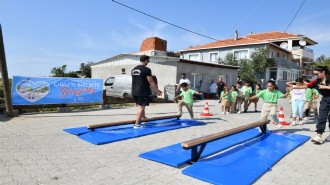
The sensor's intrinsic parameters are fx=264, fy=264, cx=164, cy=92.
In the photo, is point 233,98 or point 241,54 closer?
point 233,98

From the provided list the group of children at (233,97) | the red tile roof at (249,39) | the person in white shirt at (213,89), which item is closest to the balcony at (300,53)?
the red tile roof at (249,39)

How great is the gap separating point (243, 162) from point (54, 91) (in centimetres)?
904

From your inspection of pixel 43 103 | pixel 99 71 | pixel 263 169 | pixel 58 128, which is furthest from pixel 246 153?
pixel 99 71

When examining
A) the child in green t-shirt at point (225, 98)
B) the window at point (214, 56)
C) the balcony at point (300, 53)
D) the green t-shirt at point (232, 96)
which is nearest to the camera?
the child in green t-shirt at point (225, 98)

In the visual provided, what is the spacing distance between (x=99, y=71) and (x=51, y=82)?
18.5 m

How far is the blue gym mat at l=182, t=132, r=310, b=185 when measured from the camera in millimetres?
4086

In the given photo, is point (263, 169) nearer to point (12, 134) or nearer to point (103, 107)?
point (12, 134)

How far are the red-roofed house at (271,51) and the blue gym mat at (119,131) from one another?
26.2 metres

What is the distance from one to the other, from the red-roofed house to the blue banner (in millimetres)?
23636

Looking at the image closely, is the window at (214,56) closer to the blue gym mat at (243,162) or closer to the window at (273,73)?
the window at (273,73)

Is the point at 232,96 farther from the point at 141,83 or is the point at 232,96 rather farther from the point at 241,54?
the point at 241,54

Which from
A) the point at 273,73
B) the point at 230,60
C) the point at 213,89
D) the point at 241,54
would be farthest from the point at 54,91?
the point at 273,73

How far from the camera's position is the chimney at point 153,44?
1640 inches

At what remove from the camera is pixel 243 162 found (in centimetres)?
489
